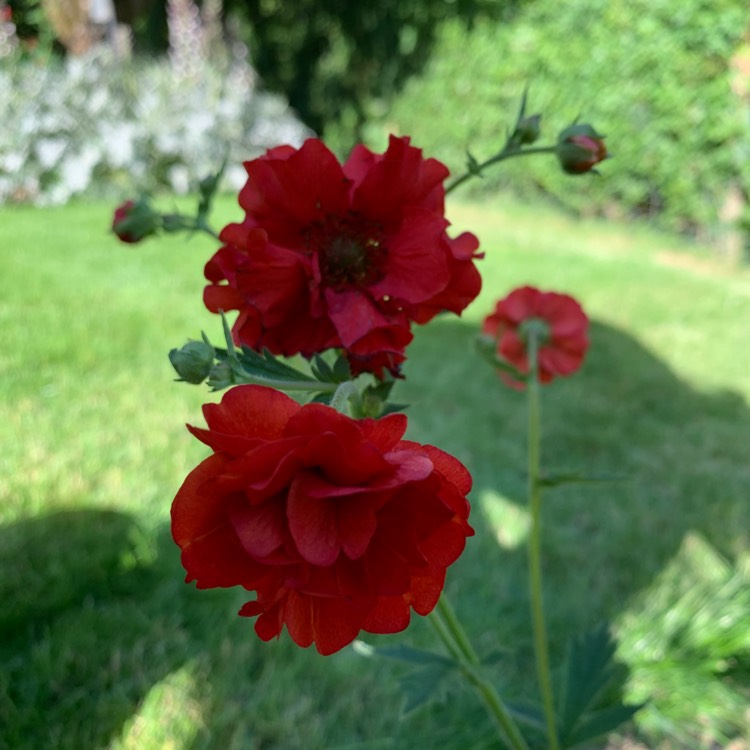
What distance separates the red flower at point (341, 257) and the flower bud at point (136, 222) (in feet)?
1.04

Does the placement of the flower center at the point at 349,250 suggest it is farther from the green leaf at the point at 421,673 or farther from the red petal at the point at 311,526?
the green leaf at the point at 421,673

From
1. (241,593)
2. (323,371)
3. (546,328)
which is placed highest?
(323,371)

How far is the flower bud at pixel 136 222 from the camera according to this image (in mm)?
914

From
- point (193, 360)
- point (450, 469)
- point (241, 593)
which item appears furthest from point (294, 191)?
point (241, 593)

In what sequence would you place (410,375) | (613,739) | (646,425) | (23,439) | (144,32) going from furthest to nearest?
(144,32) → (410,375) → (646,425) → (23,439) → (613,739)

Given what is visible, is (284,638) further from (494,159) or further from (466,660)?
(494,159)

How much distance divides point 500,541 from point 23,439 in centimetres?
129

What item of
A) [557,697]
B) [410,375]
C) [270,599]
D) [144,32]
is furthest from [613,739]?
[144,32]

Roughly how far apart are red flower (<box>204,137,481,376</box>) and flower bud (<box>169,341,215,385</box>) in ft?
0.17

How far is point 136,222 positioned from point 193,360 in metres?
0.41

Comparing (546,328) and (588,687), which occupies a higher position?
(546,328)

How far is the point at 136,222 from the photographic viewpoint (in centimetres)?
91

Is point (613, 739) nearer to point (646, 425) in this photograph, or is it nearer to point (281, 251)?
point (281, 251)

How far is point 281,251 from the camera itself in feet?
1.94
